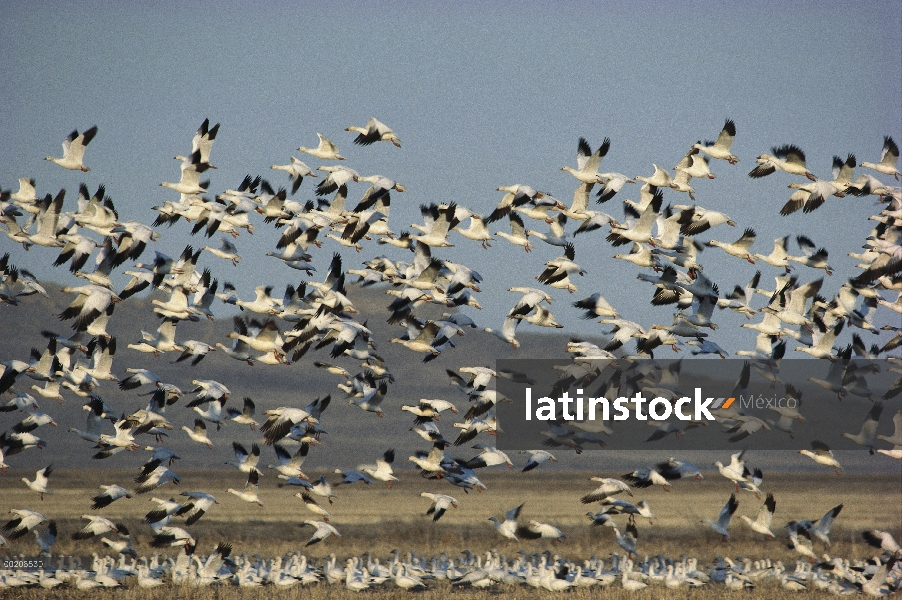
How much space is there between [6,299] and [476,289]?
915 cm

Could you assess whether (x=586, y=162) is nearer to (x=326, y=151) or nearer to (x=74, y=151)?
(x=326, y=151)

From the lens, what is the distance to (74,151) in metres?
21.2

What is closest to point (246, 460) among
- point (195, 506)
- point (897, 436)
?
point (195, 506)

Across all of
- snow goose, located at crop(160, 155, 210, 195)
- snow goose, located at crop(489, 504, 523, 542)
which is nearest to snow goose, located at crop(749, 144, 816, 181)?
snow goose, located at crop(489, 504, 523, 542)

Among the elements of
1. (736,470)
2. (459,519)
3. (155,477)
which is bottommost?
(459,519)

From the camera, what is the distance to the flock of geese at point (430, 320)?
65.7 ft

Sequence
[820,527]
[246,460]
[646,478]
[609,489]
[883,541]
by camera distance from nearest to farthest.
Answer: [646,478] < [609,489] < [883,541] < [820,527] < [246,460]

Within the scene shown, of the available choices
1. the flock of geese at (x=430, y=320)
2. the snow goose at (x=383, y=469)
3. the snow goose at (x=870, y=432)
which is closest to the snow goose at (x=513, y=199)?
the flock of geese at (x=430, y=320)

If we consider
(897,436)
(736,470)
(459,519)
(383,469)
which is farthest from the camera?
(459,519)

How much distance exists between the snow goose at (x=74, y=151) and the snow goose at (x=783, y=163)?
1213cm

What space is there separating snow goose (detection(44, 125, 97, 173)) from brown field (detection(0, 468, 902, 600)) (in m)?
7.81

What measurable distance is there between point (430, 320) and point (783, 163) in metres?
6.97

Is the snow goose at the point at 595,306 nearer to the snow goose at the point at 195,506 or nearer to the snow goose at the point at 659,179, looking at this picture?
the snow goose at the point at 659,179

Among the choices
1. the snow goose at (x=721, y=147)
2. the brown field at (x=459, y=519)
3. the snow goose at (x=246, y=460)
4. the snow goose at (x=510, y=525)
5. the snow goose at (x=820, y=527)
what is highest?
the snow goose at (x=721, y=147)
